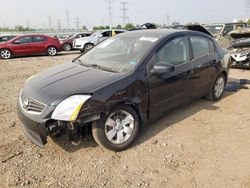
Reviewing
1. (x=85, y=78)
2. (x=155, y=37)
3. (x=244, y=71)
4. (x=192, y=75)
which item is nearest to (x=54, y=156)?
(x=85, y=78)

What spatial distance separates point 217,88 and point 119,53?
2.50m

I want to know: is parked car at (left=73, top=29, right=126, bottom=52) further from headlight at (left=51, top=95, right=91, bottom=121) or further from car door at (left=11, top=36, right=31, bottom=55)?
headlight at (left=51, top=95, right=91, bottom=121)

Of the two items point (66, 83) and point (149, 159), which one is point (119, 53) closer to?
point (66, 83)

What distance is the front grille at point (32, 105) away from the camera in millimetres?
2885

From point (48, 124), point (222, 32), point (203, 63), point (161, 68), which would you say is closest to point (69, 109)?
point (48, 124)

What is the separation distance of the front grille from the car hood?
5 centimetres

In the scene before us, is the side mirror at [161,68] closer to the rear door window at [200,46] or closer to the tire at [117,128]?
the tire at [117,128]

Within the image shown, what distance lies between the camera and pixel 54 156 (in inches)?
123

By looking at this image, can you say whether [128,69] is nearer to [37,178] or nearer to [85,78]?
[85,78]

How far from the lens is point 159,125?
398 centimetres

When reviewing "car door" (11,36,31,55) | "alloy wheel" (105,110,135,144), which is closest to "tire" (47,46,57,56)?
"car door" (11,36,31,55)

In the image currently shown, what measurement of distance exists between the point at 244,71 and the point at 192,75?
16.9ft

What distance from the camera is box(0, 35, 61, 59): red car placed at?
13.6 metres

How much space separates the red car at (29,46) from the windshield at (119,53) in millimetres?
11027
